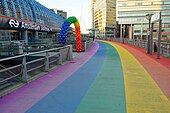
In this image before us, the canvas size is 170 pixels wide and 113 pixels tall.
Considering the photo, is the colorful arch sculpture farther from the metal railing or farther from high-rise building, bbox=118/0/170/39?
high-rise building, bbox=118/0/170/39

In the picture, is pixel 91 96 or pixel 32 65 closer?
pixel 91 96

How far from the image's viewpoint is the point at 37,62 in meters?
12.3

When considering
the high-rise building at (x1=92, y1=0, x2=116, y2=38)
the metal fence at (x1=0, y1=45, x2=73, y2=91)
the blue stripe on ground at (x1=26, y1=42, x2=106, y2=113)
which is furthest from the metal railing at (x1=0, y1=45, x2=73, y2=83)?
the high-rise building at (x1=92, y1=0, x2=116, y2=38)

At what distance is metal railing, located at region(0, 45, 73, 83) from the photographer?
25.6 feet

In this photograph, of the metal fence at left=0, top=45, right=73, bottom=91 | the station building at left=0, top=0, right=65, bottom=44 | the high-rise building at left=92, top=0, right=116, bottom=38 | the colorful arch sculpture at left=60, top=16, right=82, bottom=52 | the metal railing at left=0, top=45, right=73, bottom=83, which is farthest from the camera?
the high-rise building at left=92, top=0, right=116, bottom=38

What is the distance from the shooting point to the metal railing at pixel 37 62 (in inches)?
307

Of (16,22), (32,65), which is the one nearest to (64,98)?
(32,65)

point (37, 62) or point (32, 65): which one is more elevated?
point (37, 62)

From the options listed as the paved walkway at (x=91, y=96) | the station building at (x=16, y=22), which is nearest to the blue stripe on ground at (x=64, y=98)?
the paved walkway at (x=91, y=96)

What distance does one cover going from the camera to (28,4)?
48.6 m

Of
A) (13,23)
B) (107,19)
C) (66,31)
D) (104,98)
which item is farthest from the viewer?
(107,19)

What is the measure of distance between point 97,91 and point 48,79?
2609 mm

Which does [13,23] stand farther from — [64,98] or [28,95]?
[64,98]

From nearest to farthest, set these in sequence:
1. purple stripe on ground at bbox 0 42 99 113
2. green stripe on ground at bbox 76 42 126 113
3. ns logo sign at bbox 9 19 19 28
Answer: green stripe on ground at bbox 76 42 126 113
purple stripe on ground at bbox 0 42 99 113
ns logo sign at bbox 9 19 19 28
